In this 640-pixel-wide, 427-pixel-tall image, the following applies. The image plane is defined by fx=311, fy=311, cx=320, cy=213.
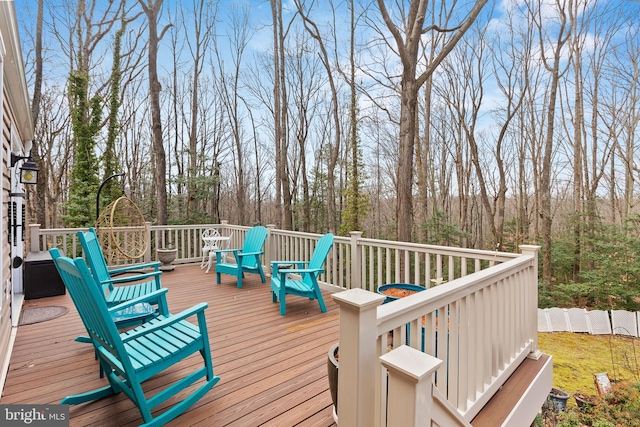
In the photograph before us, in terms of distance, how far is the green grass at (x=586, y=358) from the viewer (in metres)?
5.39

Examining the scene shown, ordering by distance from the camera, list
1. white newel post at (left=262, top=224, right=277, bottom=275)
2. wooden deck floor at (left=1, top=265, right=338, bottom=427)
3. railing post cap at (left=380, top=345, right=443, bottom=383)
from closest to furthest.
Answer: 1. railing post cap at (left=380, top=345, right=443, bottom=383)
2. wooden deck floor at (left=1, top=265, right=338, bottom=427)
3. white newel post at (left=262, top=224, right=277, bottom=275)

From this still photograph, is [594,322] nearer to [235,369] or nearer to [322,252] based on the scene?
[322,252]

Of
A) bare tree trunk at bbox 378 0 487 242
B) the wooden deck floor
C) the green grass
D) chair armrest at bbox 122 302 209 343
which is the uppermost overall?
bare tree trunk at bbox 378 0 487 242

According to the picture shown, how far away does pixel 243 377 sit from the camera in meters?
2.38

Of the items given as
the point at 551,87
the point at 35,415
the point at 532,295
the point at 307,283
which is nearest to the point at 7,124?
the point at 35,415

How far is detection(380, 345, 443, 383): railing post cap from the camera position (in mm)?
1047

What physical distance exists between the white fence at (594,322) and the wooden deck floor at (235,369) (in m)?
6.59

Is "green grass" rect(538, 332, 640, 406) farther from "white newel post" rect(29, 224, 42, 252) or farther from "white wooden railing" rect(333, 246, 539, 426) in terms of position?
"white newel post" rect(29, 224, 42, 252)

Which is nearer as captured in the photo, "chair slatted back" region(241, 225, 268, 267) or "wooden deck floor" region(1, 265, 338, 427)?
"wooden deck floor" region(1, 265, 338, 427)

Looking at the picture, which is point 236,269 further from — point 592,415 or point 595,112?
point 595,112

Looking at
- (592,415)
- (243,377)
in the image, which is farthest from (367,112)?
(243,377)

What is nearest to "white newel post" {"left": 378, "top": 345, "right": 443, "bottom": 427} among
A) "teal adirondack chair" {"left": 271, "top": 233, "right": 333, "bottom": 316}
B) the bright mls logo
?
the bright mls logo

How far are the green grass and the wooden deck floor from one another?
4.75 metres

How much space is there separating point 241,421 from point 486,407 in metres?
1.63
